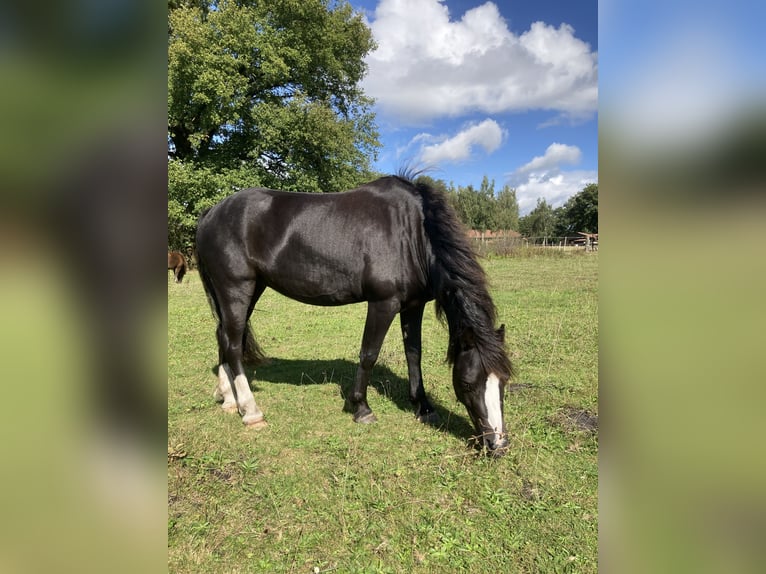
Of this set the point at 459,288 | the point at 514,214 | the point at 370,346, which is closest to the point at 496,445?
the point at 459,288

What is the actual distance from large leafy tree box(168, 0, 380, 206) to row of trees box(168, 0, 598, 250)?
47 millimetres

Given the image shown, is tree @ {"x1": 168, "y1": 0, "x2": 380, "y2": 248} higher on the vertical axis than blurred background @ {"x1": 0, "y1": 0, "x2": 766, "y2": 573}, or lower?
higher

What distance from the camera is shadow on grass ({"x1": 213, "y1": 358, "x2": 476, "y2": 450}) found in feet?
13.1

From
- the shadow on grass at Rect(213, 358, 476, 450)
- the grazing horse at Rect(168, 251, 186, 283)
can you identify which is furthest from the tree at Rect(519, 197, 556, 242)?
the shadow on grass at Rect(213, 358, 476, 450)

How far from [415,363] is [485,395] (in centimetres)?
117

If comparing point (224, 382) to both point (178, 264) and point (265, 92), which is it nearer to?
point (178, 264)

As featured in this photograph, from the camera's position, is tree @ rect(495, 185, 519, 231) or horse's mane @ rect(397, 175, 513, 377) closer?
horse's mane @ rect(397, 175, 513, 377)

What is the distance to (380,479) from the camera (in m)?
2.99
